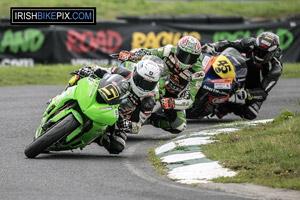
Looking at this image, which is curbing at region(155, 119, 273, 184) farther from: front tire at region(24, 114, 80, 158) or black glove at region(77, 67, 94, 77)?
black glove at region(77, 67, 94, 77)

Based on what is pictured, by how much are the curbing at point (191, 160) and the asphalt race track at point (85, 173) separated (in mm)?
218

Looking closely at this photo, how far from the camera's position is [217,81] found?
11.8m

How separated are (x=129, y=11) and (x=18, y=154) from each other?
18.0 meters

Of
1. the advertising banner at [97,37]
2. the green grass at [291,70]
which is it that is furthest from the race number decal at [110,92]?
the green grass at [291,70]

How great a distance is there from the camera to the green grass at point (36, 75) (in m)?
17.2

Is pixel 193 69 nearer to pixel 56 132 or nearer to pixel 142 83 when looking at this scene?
pixel 142 83

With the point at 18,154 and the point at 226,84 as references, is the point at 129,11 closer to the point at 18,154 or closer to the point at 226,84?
the point at 226,84

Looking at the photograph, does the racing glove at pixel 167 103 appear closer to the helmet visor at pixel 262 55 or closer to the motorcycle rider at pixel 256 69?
the motorcycle rider at pixel 256 69

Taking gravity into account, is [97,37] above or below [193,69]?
below

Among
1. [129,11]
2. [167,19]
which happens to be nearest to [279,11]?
[129,11]

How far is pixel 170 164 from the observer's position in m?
8.18

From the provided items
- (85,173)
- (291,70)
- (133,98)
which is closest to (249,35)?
(291,70)

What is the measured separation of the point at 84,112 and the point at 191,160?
146 centimetres

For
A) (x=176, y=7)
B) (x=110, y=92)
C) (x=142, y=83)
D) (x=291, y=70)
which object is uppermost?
(x=110, y=92)
